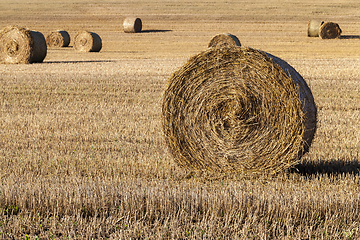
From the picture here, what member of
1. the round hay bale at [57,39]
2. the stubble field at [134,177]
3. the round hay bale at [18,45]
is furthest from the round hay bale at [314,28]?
the round hay bale at [18,45]

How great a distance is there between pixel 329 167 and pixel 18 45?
15.5m

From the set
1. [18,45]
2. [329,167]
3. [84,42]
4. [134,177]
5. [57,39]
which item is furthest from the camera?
[57,39]

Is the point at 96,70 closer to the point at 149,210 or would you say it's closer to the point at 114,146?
the point at 114,146

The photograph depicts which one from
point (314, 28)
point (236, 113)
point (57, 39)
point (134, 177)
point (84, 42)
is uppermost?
point (314, 28)

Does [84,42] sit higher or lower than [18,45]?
higher

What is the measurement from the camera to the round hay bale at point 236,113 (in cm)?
546

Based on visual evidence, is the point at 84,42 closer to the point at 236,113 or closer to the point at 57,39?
the point at 57,39

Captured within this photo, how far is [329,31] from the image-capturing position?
114ft

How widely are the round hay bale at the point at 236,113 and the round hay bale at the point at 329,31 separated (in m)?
31.2

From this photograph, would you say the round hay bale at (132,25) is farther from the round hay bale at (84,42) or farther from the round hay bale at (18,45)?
the round hay bale at (18,45)

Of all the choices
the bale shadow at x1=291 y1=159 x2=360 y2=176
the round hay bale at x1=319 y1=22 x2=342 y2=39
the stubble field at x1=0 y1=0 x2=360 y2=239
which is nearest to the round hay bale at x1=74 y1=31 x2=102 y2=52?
the stubble field at x1=0 y1=0 x2=360 y2=239

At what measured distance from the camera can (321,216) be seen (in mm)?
4332

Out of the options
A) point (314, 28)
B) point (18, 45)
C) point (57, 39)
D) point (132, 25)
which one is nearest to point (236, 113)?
point (18, 45)

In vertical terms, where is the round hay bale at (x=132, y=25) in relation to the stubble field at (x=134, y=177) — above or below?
above
